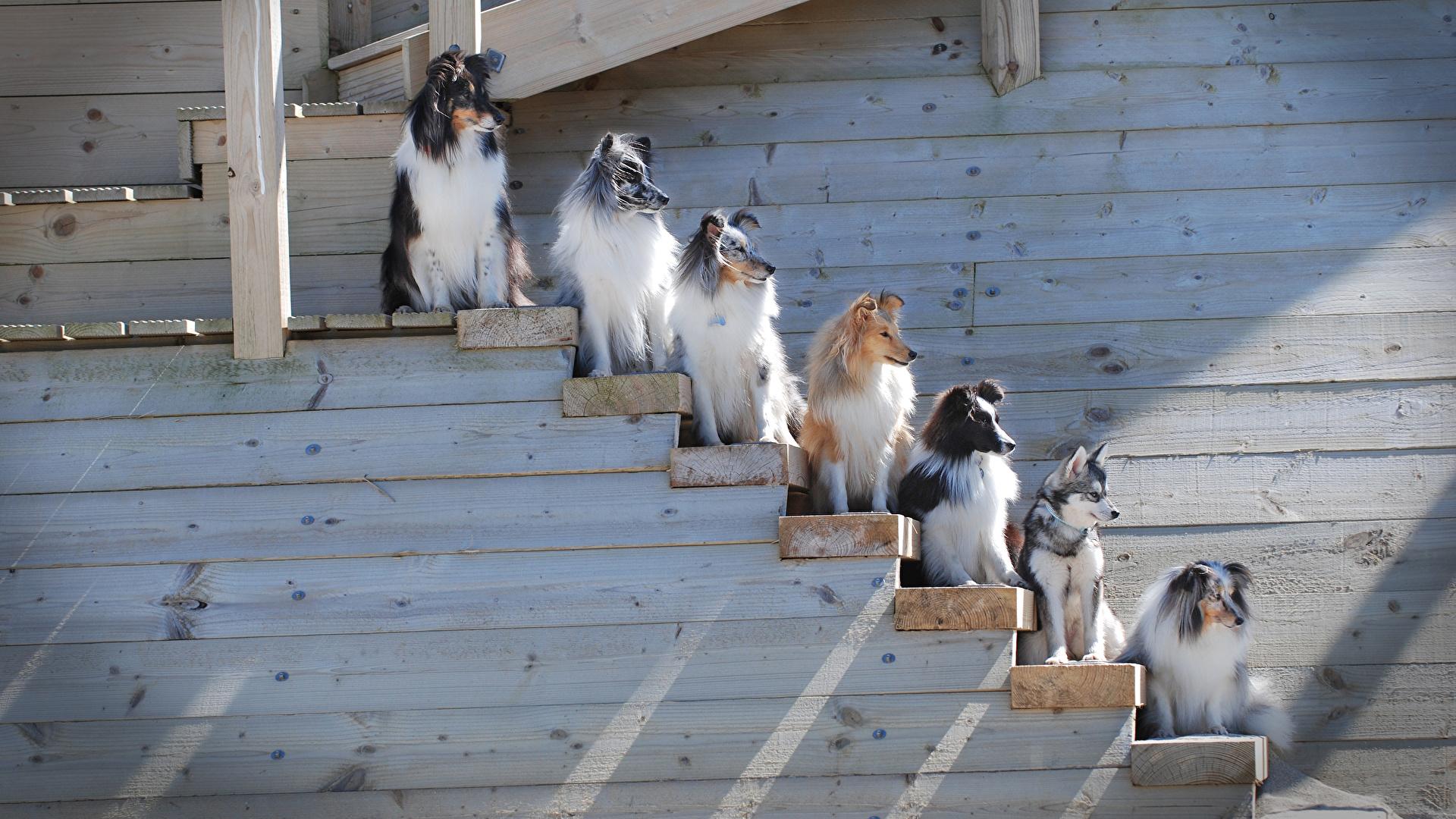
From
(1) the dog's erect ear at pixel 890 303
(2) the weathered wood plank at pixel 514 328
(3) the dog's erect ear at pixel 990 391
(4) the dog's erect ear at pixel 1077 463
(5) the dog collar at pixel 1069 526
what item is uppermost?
(1) the dog's erect ear at pixel 890 303

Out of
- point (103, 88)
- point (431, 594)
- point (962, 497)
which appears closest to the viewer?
point (431, 594)

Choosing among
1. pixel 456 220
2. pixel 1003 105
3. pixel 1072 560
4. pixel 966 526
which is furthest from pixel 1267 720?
pixel 456 220

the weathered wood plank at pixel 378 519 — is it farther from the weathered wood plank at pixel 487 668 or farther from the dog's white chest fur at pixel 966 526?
the dog's white chest fur at pixel 966 526

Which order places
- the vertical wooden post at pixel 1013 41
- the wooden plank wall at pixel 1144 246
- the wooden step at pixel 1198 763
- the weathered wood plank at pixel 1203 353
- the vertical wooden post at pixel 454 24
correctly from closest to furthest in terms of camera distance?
the wooden step at pixel 1198 763 → the vertical wooden post at pixel 454 24 → the wooden plank wall at pixel 1144 246 → the weathered wood plank at pixel 1203 353 → the vertical wooden post at pixel 1013 41

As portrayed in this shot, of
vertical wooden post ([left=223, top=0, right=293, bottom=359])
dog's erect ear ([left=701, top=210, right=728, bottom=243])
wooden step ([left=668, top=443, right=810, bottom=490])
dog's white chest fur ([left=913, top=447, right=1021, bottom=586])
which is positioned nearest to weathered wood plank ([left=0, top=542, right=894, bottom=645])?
wooden step ([left=668, top=443, right=810, bottom=490])

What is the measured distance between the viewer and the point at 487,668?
3.74 m

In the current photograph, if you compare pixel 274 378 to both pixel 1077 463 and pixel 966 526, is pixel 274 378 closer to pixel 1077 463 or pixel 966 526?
pixel 966 526

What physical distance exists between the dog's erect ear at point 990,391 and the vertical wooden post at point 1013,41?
1206mm

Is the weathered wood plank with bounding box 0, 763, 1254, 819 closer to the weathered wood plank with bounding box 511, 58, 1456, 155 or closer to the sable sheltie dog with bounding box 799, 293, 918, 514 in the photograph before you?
the sable sheltie dog with bounding box 799, 293, 918, 514

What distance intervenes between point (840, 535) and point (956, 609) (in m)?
0.36

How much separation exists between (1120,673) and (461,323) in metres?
2.03

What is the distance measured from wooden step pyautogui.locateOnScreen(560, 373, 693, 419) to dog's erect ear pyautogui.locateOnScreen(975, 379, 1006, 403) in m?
0.91

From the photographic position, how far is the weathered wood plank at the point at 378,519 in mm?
3783

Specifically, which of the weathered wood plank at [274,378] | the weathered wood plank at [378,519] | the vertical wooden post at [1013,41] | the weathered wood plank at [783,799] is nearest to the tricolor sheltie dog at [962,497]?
the weathered wood plank at [378,519]
